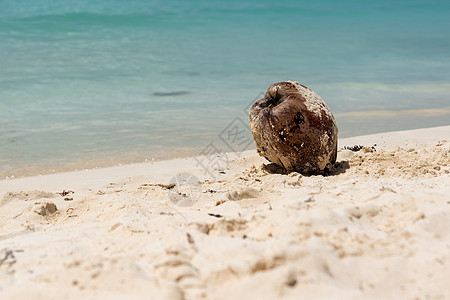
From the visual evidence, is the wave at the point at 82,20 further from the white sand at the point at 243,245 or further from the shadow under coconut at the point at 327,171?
the white sand at the point at 243,245

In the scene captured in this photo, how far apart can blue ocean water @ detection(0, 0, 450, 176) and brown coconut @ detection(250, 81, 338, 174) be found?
→ 2.42 meters

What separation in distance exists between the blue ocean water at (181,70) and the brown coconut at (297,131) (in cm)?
242

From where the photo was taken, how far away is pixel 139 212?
8.75 feet

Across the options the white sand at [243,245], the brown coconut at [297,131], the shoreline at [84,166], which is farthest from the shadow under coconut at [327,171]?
the shoreline at [84,166]

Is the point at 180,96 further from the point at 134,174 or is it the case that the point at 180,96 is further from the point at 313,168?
the point at 313,168

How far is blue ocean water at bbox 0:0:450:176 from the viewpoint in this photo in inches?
278

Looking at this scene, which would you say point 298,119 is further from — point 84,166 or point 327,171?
point 84,166

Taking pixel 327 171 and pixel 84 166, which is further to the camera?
pixel 84 166

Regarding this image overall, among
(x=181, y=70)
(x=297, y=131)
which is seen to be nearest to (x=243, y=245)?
(x=297, y=131)

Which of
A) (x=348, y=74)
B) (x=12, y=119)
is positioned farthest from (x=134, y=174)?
(x=348, y=74)

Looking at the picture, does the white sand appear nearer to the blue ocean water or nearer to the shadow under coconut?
the shadow under coconut

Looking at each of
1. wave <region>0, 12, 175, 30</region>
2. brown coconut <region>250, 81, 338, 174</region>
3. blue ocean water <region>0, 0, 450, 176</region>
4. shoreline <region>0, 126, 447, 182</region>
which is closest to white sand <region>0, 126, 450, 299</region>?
brown coconut <region>250, 81, 338, 174</region>

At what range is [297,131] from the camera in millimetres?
3680

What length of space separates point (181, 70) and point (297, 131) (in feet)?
35.3
